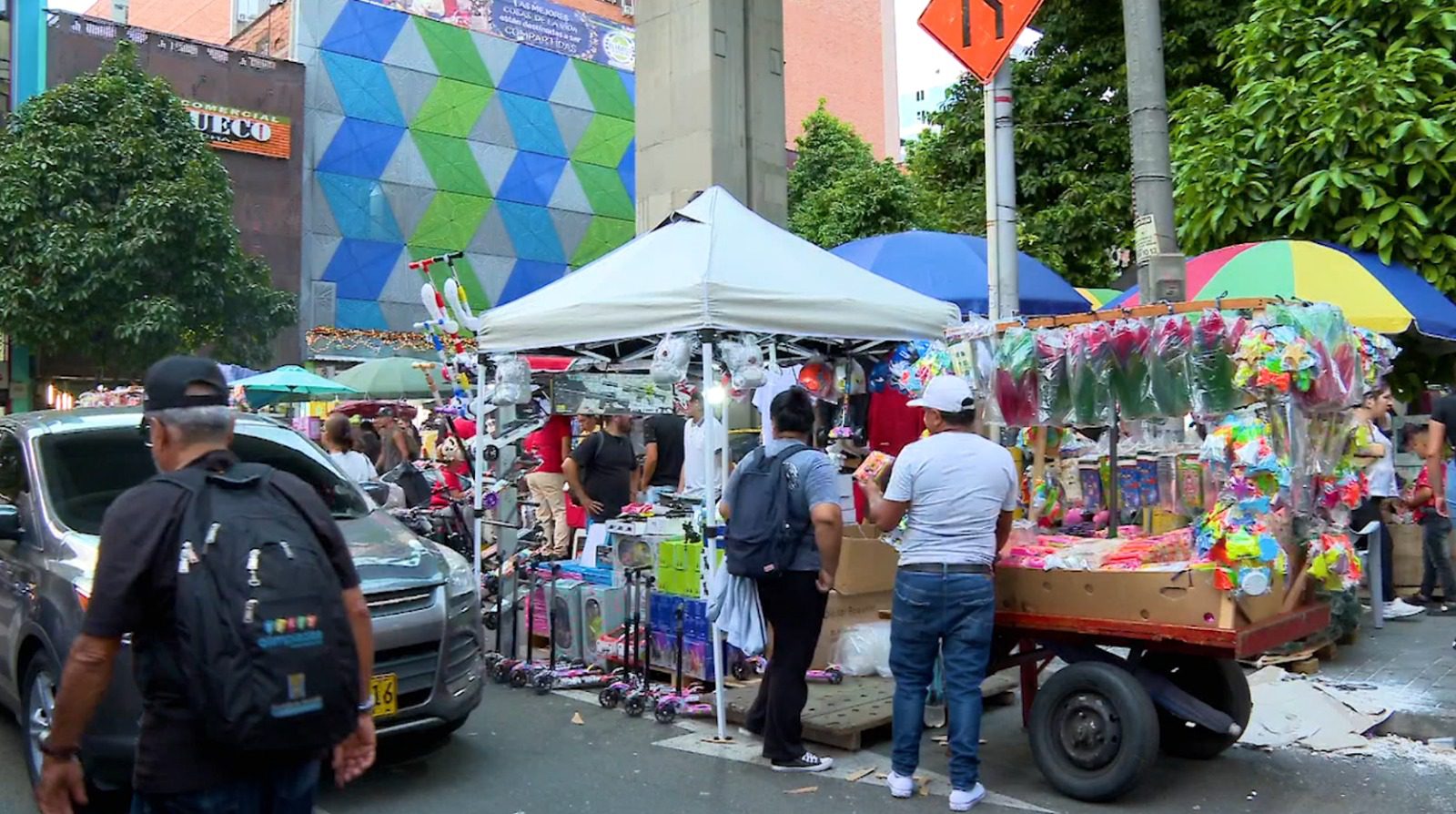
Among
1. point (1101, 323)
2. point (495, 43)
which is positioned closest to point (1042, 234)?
point (1101, 323)

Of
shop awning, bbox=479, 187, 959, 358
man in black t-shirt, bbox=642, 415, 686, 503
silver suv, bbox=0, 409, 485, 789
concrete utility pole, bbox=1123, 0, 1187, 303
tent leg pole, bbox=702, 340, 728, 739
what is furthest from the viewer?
man in black t-shirt, bbox=642, 415, 686, 503

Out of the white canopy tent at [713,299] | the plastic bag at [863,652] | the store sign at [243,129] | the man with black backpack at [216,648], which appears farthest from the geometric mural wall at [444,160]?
the man with black backpack at [216,648]

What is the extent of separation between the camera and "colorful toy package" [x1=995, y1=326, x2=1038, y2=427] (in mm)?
6410

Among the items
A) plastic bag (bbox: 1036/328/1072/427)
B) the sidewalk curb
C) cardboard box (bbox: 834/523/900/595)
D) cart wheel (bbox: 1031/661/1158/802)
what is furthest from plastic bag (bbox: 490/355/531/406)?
the sidewalk curb

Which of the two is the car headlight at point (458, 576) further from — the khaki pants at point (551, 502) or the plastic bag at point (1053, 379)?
the khaki pants at point (551, 502)

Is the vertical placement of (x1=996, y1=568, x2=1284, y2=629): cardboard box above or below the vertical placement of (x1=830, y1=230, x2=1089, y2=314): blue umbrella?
below

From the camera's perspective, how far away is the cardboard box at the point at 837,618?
284 inches

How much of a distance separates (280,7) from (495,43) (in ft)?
18.0

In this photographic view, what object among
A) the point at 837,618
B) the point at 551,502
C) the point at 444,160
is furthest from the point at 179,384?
the point at 444,160

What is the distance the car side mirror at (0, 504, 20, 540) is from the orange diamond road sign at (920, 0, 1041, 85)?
5958 mm

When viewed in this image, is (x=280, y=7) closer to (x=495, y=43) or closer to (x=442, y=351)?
(x=495, y=43)

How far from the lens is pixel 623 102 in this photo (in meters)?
34.4

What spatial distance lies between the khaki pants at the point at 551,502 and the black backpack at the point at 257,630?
9.07 m

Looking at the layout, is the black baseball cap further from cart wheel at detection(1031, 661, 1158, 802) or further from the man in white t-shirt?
the man in white t-shirt
